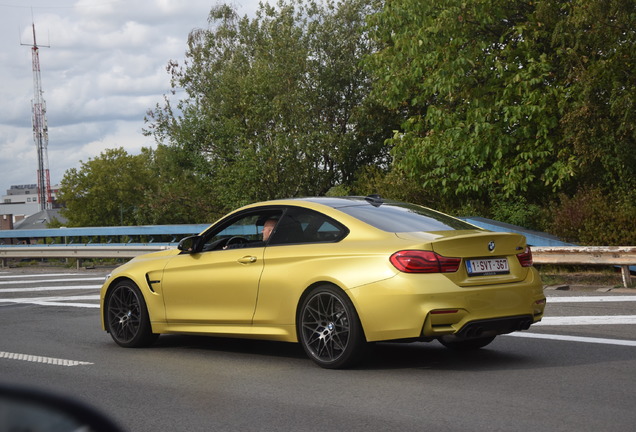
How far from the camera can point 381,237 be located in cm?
709

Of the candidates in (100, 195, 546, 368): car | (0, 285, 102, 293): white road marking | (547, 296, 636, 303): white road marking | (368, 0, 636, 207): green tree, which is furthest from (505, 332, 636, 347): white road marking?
(368, 0, 636, 207): green tree

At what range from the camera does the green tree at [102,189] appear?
334ft

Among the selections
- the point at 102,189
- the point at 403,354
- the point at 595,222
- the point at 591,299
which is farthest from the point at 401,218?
the point at 102,189

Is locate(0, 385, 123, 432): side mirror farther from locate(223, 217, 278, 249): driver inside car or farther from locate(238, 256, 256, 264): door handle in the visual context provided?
locate(223, 217, 278, 249): driver inside car

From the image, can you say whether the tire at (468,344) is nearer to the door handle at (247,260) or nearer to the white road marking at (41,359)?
the door handle at (247,260)

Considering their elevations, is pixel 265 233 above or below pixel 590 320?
above

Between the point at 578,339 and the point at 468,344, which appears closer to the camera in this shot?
the point at 468,344

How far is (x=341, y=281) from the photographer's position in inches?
276

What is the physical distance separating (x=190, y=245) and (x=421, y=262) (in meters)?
2.73

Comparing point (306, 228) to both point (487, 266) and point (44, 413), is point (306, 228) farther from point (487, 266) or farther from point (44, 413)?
point (44, 413)

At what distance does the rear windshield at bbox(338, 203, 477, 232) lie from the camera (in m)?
7.36

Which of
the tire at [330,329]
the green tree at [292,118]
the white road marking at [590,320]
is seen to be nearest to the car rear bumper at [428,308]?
the tire at [330,329]

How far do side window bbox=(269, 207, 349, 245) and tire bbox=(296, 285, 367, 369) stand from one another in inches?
20.0

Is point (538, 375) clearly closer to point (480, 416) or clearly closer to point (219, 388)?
point (480, 416)
